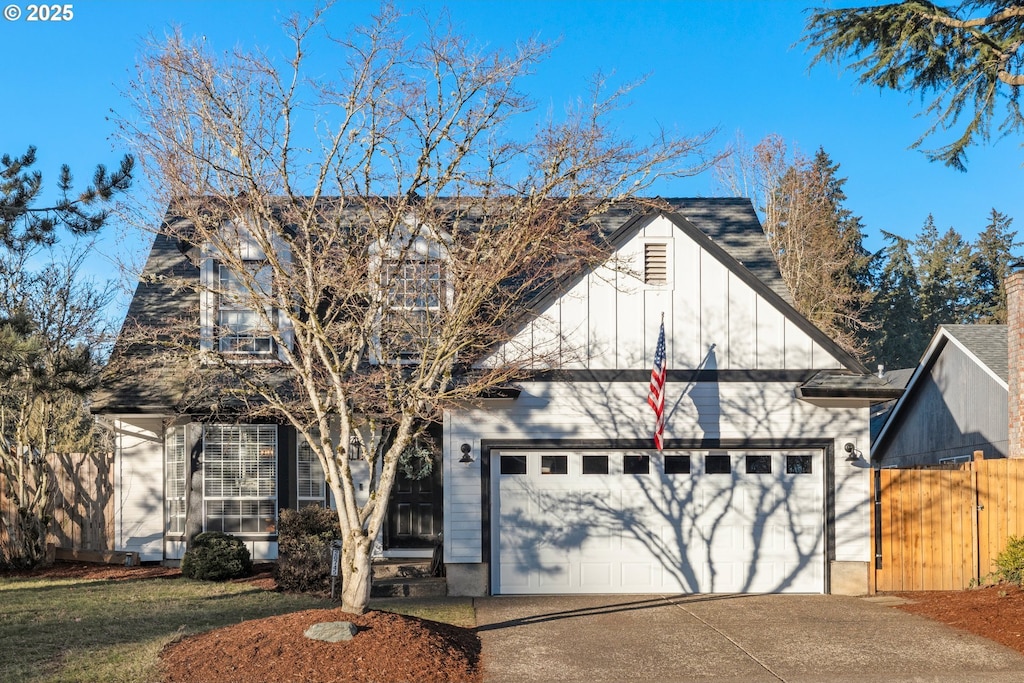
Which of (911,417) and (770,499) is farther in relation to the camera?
(911,417)

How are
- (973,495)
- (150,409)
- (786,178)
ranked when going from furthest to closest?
1. (786,178)
2. (150,409)
3. (973,495)

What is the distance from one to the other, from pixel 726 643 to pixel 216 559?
7802 mm

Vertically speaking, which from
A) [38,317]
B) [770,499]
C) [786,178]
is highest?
[786,178]

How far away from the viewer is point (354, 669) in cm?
895

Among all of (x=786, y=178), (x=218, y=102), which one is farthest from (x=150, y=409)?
(x=786, y=178)

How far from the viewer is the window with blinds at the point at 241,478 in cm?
1667

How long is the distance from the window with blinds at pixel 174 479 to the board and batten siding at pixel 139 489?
0.51 feet

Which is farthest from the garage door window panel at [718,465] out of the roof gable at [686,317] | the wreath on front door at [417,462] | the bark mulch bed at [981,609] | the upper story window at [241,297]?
the upper story window at [241,297]

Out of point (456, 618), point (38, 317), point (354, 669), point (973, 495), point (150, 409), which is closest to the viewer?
point (354, 669)

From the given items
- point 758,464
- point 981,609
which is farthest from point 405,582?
point 981,609

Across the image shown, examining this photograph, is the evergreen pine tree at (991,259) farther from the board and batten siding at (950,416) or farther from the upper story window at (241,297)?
the upper story window at (241,297)

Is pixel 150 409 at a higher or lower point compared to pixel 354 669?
higher

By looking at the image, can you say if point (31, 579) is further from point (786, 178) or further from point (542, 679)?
point (786, 178)

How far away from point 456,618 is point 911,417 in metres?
19.4
